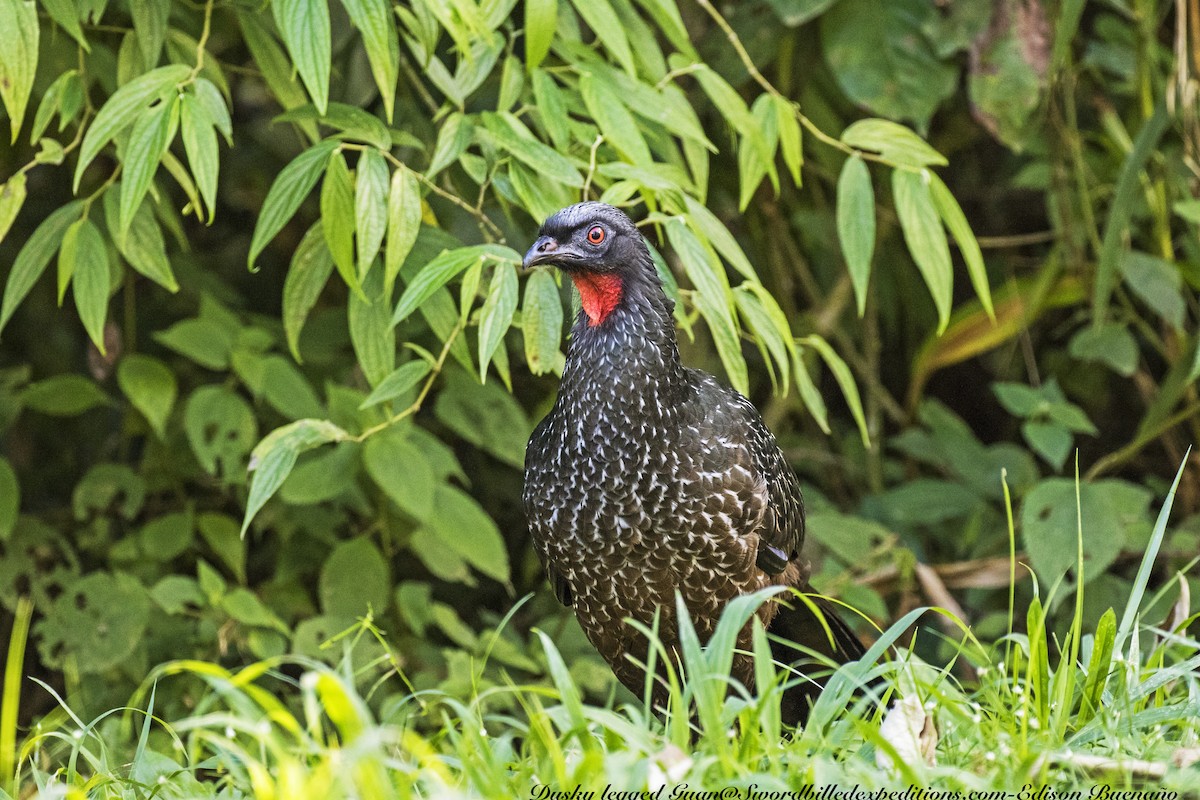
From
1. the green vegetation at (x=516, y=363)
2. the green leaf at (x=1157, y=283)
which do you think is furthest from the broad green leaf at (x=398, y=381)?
the green leaf at (x=1157, y=283)

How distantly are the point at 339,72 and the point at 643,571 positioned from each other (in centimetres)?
169

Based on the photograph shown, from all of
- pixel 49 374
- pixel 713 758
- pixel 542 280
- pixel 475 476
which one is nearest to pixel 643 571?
pixel 542 280

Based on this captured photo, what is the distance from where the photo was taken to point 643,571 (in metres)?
3.02

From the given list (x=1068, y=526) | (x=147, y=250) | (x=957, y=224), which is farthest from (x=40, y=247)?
(x=1068, y=526)

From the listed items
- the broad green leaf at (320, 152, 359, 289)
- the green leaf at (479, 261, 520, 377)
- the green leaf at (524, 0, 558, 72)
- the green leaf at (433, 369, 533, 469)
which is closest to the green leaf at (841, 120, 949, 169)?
the green leaf at (524, 0, 558, 72)

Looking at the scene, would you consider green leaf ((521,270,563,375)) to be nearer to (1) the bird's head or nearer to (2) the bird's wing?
(1) the bird's head

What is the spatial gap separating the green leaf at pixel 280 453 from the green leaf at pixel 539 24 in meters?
0.98

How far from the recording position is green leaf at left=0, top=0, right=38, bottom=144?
264 centimetres

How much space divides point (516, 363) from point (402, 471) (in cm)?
100

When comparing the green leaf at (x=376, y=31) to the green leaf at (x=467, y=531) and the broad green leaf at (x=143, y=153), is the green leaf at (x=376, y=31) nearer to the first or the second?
the broad green leaf at (x=143, y=153)

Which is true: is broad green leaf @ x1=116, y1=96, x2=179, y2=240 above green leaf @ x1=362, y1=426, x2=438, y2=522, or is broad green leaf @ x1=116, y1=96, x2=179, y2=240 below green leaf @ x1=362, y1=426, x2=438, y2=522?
above

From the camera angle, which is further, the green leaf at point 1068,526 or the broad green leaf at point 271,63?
the green leaf at point 1068,526

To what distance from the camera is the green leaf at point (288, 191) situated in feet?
9.15

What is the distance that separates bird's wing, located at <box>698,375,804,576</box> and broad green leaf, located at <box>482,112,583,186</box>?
2.19ft
